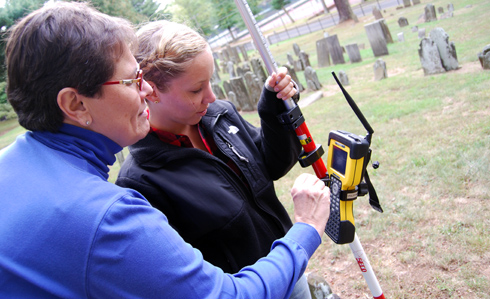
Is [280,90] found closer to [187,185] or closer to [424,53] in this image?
[187,185]

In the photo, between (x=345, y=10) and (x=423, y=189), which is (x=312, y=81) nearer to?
(x=423, y=189)

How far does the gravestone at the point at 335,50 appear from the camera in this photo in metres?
13.2

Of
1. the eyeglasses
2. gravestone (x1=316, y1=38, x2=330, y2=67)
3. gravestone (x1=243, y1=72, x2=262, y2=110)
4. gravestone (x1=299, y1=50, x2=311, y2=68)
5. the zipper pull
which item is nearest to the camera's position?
the eyeglasses

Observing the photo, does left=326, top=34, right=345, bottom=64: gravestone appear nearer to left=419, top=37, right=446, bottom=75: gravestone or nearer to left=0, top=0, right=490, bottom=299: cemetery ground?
left=0, top=0, right=490, bottom=299: cemetery ground

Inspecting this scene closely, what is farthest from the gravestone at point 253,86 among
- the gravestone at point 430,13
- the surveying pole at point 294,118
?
the surveying pole at point 294,118

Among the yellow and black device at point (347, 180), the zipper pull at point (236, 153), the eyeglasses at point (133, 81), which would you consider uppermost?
the eyeglasses at point (133, 81)

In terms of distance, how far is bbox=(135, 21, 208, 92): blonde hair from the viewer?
5.53ft

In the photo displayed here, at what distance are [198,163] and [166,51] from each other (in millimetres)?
509

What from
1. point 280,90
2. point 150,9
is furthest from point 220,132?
point 150,9

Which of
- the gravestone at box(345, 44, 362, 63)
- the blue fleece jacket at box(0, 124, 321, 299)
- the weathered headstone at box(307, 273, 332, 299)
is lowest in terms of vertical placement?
the gravestone at box(345, 44, 362, 63)

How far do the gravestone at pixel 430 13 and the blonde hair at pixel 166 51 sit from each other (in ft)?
49.1

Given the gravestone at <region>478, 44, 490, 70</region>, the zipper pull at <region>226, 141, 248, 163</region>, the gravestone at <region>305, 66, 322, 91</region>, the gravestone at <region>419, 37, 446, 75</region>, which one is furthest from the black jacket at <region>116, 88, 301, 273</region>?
the gravestone at <region>305, 66, 322, 91</region>

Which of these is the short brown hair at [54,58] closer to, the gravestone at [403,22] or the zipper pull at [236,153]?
the zipper pull at [236,153]

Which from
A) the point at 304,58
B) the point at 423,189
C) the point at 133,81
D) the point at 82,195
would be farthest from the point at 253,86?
the point at 82,195
